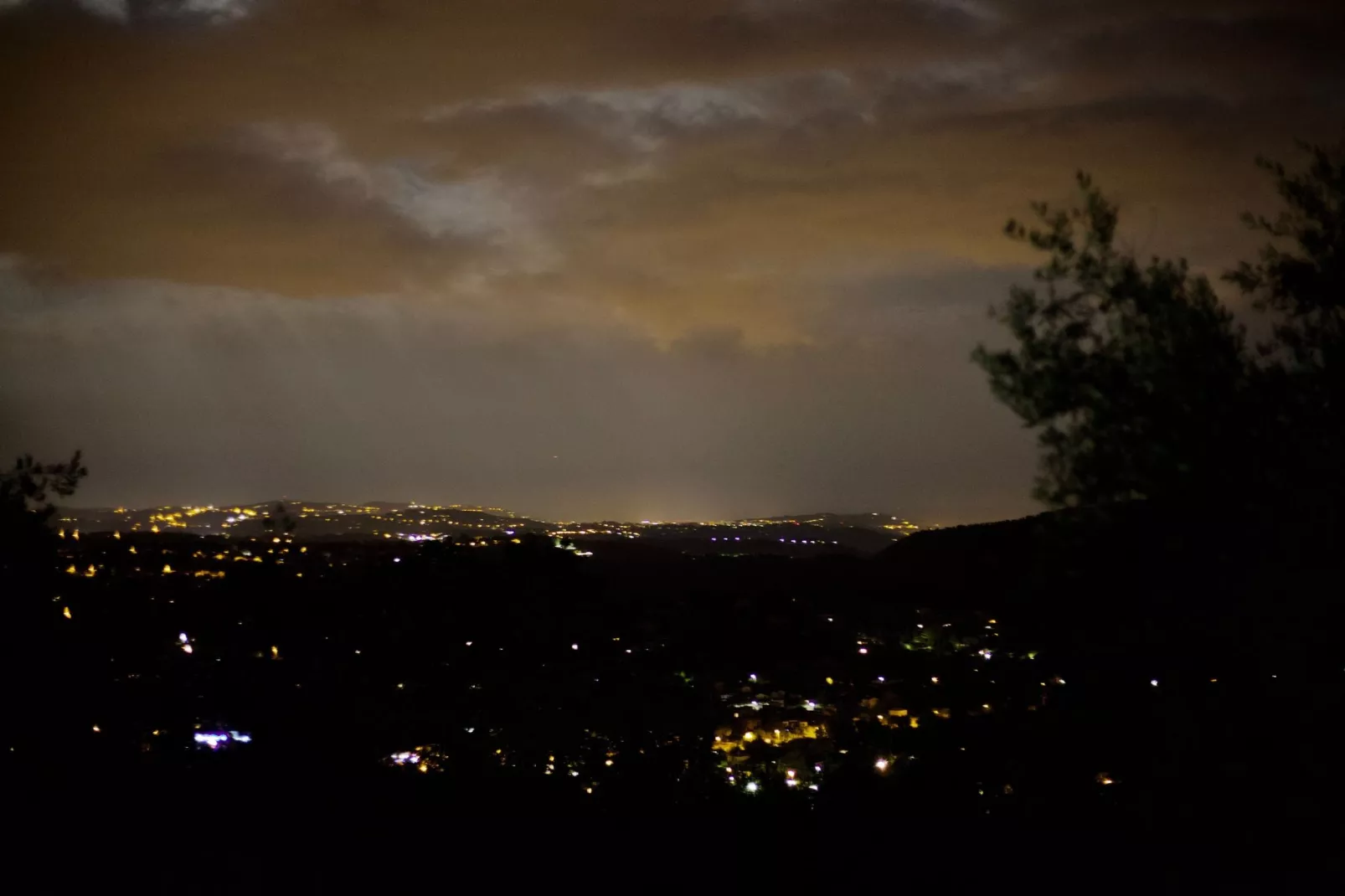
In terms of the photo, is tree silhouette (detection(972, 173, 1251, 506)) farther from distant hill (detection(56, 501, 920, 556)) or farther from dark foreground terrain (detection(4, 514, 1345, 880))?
distant hill (detection(56, 501, 920, 556))

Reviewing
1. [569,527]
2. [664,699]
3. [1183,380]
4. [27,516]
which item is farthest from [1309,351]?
[569,527]

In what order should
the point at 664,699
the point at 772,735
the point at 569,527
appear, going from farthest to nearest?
1. the point at 569,527
2. the point at 664,699
3. the point at 772,735

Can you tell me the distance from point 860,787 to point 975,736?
3.01 ft

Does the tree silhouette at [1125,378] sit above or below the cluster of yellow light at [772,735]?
above

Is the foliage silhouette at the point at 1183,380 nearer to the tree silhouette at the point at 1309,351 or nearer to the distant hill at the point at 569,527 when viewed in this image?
the tree silhouette at the point at 1309,351

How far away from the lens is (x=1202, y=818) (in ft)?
24.3

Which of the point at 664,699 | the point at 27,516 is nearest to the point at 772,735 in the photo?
the point at 664,699

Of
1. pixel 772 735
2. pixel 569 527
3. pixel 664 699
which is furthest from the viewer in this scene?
pixel 569 527

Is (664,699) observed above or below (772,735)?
above

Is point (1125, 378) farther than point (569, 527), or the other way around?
point (569, 527)

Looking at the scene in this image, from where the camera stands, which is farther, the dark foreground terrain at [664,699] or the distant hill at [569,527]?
the distant hill at [569,527]

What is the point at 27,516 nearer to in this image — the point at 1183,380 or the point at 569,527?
the point at 1183,380

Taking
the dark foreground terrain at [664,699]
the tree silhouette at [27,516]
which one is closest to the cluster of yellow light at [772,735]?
the dark foreground terrain at [664,699]

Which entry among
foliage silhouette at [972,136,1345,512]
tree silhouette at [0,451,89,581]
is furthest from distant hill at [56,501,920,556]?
foliage silhouette at [972,136,1345,512]
